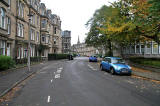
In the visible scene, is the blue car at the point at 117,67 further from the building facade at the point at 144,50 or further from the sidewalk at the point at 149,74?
the building facade at the point at 144,50

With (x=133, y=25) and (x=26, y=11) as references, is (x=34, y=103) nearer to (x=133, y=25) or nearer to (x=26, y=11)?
(x=133, y=25)

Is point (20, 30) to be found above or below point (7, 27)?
above

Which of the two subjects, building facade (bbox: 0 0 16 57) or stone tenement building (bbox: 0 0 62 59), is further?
stone tenement building (bbox: 0 0 62 59)

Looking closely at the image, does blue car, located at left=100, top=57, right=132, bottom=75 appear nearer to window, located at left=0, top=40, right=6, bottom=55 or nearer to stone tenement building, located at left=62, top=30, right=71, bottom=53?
window, located at left=0, top=40, right=6, bottom=55

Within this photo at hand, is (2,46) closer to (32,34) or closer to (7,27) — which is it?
(7,27)

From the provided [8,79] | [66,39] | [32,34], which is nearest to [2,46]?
[8,79]

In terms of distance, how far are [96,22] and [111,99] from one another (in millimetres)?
28526

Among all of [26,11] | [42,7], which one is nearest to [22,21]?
[26,11]

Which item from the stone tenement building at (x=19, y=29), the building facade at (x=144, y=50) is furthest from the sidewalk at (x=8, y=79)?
the building facade at (x=144, y=50)

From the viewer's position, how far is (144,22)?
11617mm

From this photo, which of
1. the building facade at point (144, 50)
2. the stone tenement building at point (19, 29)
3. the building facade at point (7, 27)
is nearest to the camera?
the building facade at point (7, 27)

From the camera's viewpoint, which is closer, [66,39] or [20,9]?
[20,9]

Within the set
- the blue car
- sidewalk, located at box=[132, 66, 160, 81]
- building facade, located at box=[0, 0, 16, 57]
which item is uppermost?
building facade, located at box=[0, 0, 16, 57]

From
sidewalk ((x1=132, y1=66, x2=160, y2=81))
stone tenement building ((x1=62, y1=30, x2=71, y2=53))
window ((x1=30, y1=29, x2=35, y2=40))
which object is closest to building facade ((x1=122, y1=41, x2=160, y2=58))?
sidewalk ((x1=132, y1=66, x2=160, y2=81))
